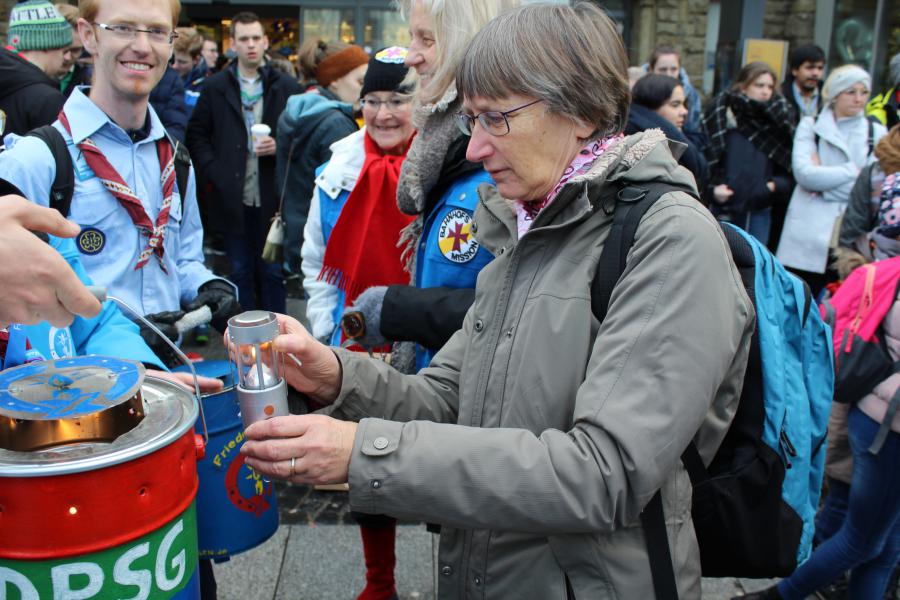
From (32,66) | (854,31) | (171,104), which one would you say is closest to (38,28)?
(32,66)

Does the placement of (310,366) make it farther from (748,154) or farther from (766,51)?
(766,51)

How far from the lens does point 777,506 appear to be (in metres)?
1.73

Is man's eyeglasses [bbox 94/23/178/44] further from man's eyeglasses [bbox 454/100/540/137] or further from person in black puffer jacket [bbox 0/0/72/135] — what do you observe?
man's eyeglasses [bbox 454/100/540/137]

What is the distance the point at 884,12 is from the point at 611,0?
4.28 m

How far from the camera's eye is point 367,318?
8.38 feet

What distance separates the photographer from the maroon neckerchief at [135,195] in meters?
2.83

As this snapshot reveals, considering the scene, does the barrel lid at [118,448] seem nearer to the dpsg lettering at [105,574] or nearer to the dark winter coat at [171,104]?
the dpsg lettering at [105,574]

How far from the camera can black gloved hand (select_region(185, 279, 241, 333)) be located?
2.93m

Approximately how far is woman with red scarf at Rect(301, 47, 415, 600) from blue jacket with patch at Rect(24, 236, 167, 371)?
1.10m

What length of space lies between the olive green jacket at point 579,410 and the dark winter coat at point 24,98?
10.3 feet

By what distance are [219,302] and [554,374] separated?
179 centimetres

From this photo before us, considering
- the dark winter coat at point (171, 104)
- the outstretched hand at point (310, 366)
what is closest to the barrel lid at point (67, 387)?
the outstretched hand at point (310, 366)

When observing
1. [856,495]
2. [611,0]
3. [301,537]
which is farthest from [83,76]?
[611,0]

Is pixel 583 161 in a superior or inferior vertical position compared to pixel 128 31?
inferior
